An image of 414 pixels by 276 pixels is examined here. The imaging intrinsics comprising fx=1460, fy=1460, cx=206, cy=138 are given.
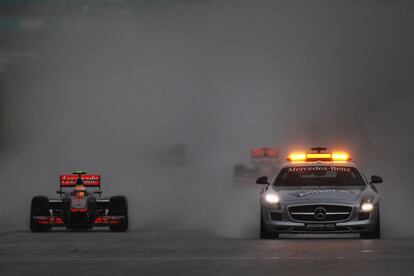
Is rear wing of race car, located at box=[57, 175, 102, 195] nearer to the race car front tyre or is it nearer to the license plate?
the license plate

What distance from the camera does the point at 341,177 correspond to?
78.8 feet

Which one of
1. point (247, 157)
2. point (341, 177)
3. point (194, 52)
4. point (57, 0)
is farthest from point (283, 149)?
point (341, 177)

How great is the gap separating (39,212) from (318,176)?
5214 millimetres

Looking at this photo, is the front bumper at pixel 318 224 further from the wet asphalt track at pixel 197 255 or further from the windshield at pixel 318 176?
the windshield at pixel 318 176

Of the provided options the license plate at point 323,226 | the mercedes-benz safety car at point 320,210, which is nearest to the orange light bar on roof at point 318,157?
the mercedes-benz safety car at point 320,210

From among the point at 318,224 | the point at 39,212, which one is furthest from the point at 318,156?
the point at 39,212

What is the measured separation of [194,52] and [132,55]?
20.0 feet

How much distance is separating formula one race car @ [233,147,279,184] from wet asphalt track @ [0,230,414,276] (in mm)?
34017

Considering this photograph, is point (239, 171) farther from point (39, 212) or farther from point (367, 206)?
point (367, 206)

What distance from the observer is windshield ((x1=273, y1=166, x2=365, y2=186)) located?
23.7m

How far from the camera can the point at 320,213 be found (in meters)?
22.5

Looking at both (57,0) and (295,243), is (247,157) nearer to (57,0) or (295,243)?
(57,0)

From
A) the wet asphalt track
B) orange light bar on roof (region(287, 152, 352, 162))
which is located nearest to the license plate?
the wet asphalt track

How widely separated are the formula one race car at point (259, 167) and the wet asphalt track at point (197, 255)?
34017 mm
